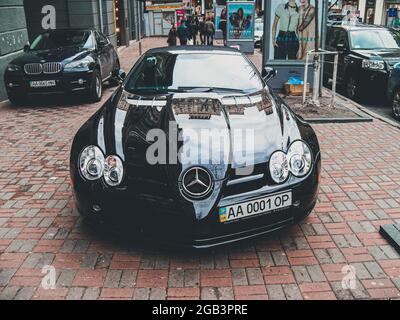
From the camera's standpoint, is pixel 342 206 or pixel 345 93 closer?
pixel 342 206

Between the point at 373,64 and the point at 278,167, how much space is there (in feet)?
24.9

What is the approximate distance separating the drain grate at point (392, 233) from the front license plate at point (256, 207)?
1.01 meters

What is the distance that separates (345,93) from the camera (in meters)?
11.4

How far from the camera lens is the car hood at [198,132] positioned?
349 cm

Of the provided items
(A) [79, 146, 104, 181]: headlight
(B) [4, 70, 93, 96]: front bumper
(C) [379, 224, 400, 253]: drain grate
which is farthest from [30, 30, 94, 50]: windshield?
(C) [379, 224, 400, 253]: drain grate

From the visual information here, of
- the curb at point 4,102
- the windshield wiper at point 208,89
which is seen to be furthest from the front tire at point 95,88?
the windshield wiper at point 208,89

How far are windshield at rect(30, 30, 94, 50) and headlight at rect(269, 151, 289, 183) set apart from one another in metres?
7.96

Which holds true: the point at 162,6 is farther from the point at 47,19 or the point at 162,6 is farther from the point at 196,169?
the point at 196,169

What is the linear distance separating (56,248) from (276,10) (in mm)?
8264

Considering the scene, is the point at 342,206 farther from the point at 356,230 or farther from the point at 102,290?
the point at 102,290

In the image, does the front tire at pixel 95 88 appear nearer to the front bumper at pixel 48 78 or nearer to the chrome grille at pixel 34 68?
the front bumper at pixel 48 78

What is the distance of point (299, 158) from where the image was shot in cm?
380

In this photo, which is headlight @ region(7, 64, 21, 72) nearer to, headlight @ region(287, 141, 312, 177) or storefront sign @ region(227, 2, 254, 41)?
headlight @ region(287, 141, 312, 177)

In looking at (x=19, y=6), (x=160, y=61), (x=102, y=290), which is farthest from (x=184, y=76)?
(x=19, y=6)
